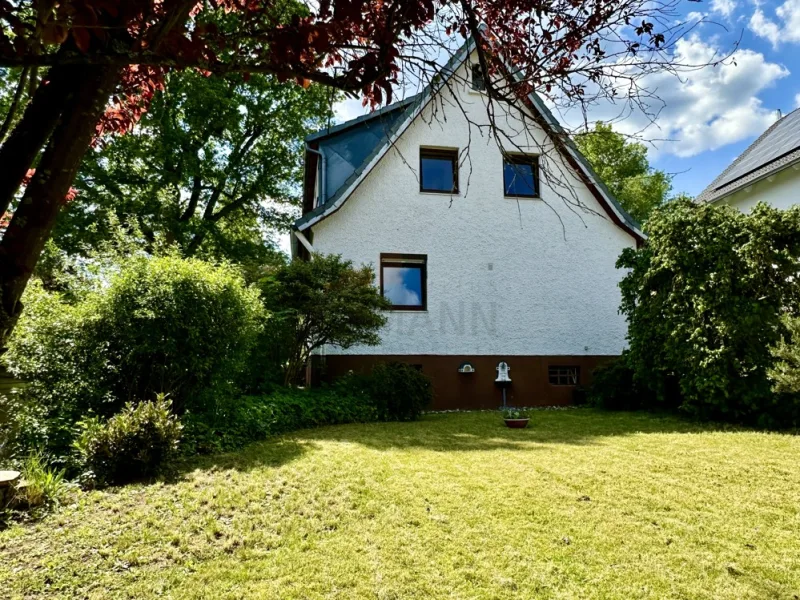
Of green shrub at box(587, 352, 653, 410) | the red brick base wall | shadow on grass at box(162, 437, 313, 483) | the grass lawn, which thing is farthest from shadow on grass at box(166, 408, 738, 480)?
the red brick base wall

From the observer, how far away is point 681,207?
9.32 meters

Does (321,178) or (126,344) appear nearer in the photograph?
(126,344)

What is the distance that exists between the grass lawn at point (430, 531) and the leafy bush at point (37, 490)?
0.71 ft

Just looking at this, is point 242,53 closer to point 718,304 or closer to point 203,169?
point 718,304

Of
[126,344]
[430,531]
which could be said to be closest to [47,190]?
[430,531]

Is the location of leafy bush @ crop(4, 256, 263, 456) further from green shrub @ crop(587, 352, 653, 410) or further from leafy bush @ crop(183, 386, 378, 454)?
green shrub @ crop(587, 352, 653, 410)

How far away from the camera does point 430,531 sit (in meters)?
3.58

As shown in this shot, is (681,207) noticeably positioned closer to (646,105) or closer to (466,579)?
(646,105)

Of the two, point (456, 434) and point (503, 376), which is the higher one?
point (503, 376)

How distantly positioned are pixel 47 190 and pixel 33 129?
0.22 meters

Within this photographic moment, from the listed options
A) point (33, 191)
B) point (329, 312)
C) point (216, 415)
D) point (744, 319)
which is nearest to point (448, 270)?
point (329, 312)

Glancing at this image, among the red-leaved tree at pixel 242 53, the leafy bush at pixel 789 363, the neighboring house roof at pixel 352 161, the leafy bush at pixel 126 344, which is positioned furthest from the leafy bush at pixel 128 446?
the neighboring house roof at pixel 352 161

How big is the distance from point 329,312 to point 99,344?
4138mm

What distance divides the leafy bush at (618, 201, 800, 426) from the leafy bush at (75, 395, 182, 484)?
8088 mm
